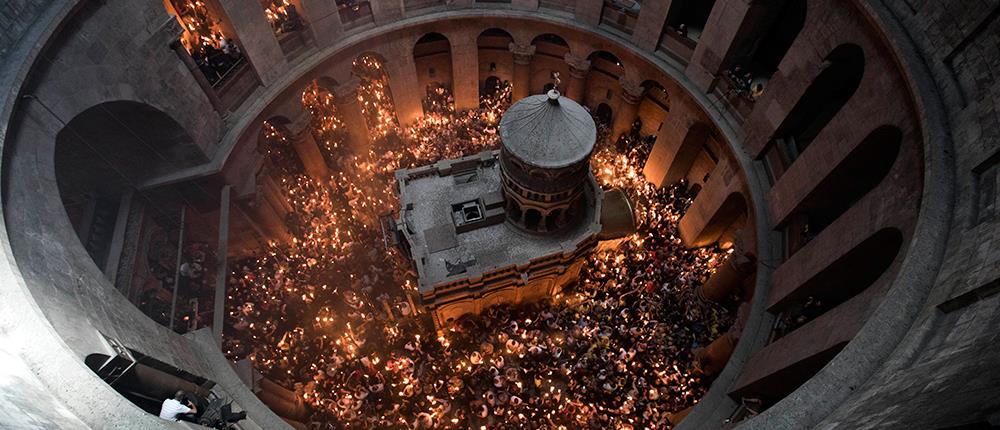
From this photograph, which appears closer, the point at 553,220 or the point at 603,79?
the point at 553,220

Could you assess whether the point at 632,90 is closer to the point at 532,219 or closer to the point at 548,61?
the point at 548,61

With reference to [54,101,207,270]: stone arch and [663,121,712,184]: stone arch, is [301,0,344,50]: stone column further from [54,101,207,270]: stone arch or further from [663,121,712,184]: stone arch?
[663,121,712,184]: stone arch

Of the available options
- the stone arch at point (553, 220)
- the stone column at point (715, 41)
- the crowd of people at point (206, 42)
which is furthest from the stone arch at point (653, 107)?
the crowd of people at point (206, 42)

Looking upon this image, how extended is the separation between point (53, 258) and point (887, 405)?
15.7 metres

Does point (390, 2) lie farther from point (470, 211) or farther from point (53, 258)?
point (53, 258)

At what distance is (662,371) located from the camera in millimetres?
17219

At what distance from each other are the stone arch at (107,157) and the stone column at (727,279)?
19391 millimetres

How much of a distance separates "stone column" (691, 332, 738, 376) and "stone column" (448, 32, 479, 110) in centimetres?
1705

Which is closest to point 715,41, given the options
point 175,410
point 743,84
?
point 743,84

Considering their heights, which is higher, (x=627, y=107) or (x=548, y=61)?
(x=548, y=61)

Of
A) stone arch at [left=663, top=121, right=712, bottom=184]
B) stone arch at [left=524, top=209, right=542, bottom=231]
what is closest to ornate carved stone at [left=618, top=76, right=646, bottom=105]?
stone arch at [left=663, top=121, right=712, bottom=184]

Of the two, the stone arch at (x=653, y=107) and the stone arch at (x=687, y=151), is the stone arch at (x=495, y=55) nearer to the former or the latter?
the stone arch at (x=653, y=107)

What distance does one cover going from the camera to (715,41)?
57.5 ft

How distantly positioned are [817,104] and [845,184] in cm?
309
